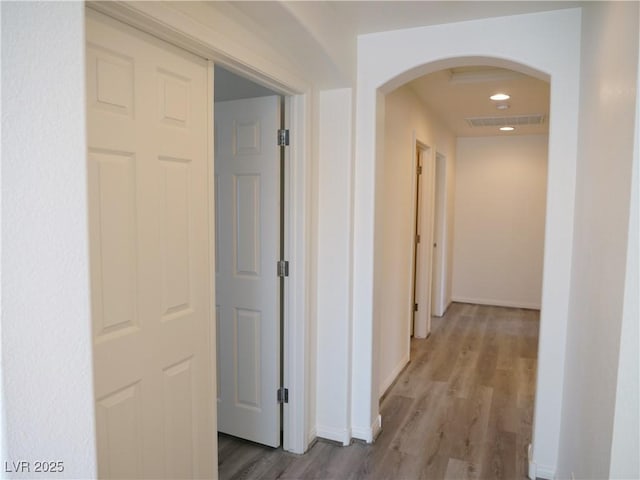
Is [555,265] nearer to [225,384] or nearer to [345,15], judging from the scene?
[345,15]

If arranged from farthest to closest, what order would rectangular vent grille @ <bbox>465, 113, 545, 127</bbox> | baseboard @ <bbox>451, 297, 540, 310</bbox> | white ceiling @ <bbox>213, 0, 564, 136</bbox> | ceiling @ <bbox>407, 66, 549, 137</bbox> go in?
1. baseboard @ <bbox>451, 297, 540, 310</bbox>
2. rectangular vent grille @ <bbox>465, 113, 545, 127</bbox>
3. ceiling @ <bbox>407, 66, 549, 137</bbox>
4. white ceiling @ <bbox>213, 0, 564, 136</bbox>

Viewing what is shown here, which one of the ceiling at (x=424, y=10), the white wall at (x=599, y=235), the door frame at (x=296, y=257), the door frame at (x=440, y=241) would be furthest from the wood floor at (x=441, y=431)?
the ceiling at (x=424, y=10)

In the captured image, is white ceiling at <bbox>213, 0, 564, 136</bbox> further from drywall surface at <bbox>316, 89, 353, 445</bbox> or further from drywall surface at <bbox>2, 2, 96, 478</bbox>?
drywall surface at <bbox>2, 2, 96, 478</bbox>

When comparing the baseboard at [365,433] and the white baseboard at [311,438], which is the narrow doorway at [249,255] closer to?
the white baseboard at [311,438]

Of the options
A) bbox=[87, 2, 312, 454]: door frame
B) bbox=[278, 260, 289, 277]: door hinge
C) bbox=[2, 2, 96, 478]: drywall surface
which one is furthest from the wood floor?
bbox=[2, 2, 96, 478]: drywall surface

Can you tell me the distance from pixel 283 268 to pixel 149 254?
1.06 m

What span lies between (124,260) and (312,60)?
138 centimetres

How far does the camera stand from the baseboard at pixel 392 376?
3447 millimetres

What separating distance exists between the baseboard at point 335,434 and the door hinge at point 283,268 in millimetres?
983

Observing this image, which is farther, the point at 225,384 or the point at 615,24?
the point at 225,384

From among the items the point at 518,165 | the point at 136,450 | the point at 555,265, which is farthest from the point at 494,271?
the point at 136,450

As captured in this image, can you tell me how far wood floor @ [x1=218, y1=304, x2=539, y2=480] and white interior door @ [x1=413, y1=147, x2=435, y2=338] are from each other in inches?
12.8

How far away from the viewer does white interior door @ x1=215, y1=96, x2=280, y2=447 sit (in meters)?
2.52

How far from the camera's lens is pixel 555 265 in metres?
2.29
